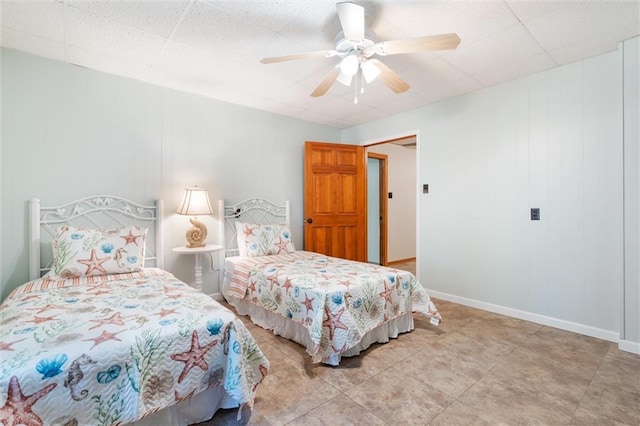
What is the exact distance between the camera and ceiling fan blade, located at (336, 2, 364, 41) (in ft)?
5.55

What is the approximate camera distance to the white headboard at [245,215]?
3.68 meters

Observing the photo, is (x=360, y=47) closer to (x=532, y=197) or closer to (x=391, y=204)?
(x=532, y=197)

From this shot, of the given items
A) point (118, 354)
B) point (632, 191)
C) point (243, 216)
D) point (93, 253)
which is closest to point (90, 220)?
point (93, 253)

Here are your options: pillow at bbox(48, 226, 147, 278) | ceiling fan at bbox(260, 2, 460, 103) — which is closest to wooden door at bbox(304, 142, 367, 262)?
ceiling fan at bbox(260, 2, 460, 103)

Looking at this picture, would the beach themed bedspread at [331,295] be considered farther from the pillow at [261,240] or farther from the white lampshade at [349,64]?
the white lampshade at [349,64]

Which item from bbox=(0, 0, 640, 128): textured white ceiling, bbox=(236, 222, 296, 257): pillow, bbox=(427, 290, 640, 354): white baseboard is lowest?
bbox=(427, 290, 640, 354): white baseboard

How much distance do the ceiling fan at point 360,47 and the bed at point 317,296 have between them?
1619 millimetres

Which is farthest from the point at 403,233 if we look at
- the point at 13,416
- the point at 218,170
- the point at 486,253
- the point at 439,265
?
the point at 13,416

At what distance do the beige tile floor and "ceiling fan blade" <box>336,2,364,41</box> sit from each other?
224 centimetres

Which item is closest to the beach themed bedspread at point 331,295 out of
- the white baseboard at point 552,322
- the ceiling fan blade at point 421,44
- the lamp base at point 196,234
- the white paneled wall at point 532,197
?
the lamp base at point 196,234

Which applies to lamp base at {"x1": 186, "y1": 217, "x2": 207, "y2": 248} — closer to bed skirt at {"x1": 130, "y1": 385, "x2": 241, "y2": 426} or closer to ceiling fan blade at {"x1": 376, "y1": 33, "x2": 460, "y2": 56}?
bed skirt at {"x1": 130, "y1": 385, "x2": 241, "y2": 426}

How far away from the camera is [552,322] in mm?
2854

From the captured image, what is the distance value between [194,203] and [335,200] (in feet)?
6.56

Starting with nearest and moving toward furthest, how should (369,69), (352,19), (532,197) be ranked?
(352,19)
(369,69)
(532,197)
